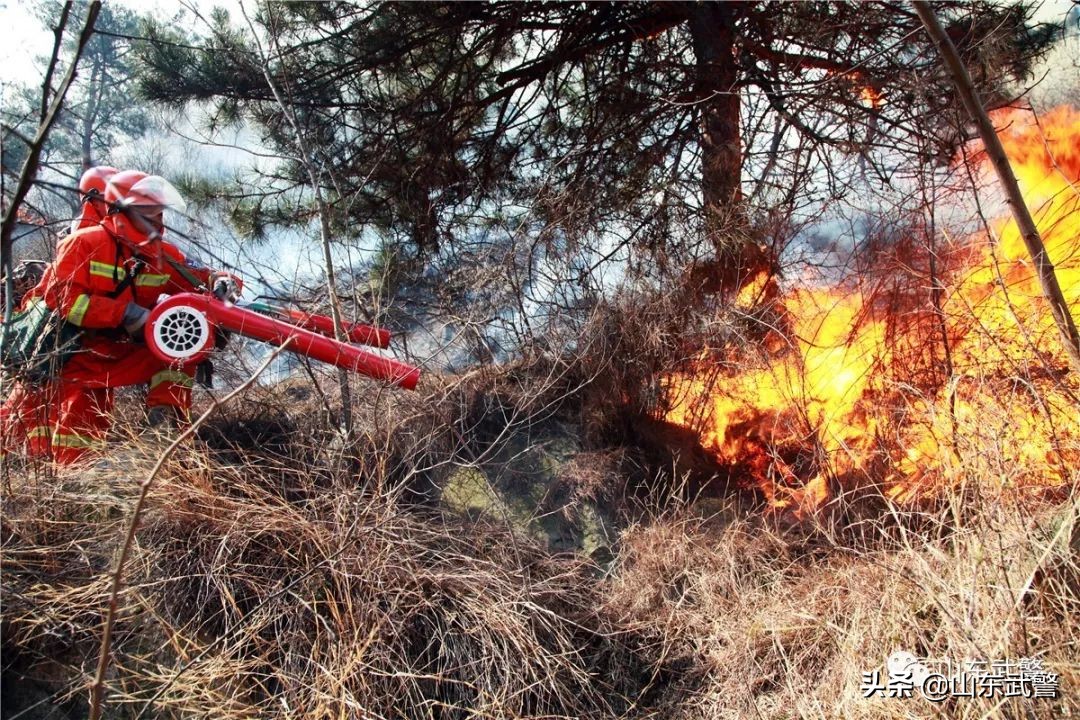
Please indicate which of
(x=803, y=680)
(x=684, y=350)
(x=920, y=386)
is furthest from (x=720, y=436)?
(x=803, y=680)

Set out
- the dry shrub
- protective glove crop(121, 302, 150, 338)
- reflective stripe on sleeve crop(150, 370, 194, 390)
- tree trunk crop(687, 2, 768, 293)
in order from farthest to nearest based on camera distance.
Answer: tree trunk crop(687, 2, 768, 293)
reflective stripe on sleeve crop(150, 370, 194, 390)
protective glove crop(121, 302, 150, 338)
the dry shrub

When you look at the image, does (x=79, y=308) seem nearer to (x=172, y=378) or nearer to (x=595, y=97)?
(x=172, y=378)

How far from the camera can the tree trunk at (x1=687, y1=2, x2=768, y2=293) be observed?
207 inches

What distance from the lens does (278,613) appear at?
3322mm

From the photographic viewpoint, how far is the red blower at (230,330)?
164 inches

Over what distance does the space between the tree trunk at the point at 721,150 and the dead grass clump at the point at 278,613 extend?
2.82 meters

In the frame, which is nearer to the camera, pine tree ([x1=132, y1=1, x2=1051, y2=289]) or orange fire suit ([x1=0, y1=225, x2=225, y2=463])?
orange fire suit ([x1=0, y1=225, x2=225, y2=463])

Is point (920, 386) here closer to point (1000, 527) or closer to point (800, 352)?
point (800, 352)

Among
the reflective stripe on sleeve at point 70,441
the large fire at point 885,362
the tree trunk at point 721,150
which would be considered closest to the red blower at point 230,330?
the reflective stripe on sleeve at point 70,441

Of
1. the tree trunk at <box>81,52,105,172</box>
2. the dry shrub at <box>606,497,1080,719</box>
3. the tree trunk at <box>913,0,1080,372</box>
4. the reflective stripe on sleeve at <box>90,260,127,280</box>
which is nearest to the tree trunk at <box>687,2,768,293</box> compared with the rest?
the dry shrub at <box>606,497,1080,719</box>

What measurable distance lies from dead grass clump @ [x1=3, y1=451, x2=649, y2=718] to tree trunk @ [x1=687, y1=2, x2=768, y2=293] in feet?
9.24

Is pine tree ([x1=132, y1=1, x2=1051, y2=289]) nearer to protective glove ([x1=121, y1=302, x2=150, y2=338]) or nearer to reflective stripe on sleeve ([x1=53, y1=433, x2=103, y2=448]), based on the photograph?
protective glove ([x1=121, y1=302, x2=150, y2=338])

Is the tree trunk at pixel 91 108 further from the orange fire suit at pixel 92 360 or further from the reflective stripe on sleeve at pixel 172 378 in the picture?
the reflective stripe on sleeve at pixel 172 378

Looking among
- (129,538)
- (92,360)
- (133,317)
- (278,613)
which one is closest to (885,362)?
(278,613)
